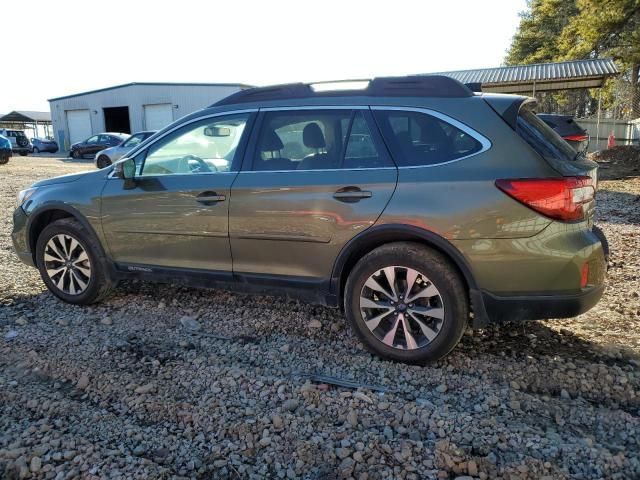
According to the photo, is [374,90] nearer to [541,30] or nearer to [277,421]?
[277,421]

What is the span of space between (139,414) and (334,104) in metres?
2.44

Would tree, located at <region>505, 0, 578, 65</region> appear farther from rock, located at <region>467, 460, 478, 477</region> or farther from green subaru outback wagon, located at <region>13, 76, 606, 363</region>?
rock, located at <region>467, 460, 478, 477</region>

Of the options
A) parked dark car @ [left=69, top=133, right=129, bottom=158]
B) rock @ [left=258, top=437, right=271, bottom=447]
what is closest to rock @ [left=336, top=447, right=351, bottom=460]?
rock @ [left=258, top=437, right=271, bottom=447]

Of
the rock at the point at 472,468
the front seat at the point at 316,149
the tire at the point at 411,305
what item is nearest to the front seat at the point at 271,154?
the front seat at the point at 316,149

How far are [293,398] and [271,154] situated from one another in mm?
1824

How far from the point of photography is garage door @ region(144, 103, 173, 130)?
35312 mm

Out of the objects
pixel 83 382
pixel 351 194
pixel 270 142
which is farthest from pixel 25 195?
pixel 351 194

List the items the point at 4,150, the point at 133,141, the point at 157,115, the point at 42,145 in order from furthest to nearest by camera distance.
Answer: the point at 42,145 → the point at 157,115 → the point at 4,150 → the point at 133,141

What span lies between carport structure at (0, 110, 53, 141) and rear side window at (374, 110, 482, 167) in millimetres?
64666

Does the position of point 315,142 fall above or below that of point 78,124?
below

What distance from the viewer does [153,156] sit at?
4.45m

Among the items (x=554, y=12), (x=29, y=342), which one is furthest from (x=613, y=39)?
(x=29, y=342)

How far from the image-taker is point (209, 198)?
160 inches

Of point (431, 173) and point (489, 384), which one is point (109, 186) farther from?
point (489, 384)
